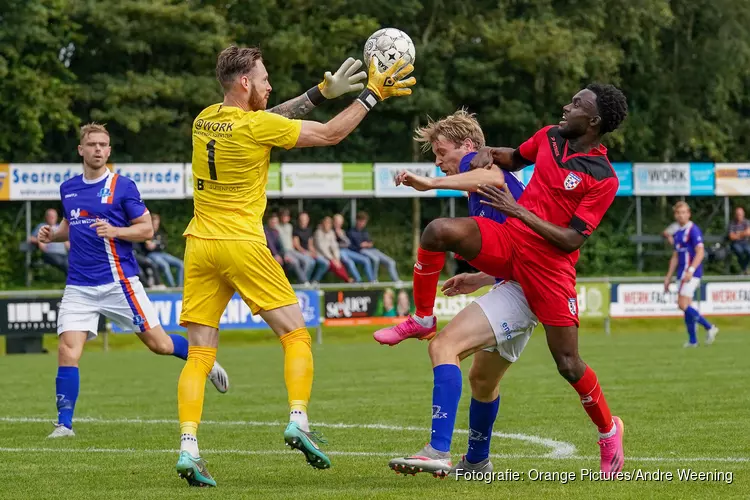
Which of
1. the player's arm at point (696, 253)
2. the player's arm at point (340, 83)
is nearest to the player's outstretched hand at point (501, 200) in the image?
the player's arm at point (340, 83)

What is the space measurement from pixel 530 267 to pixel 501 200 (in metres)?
0.41

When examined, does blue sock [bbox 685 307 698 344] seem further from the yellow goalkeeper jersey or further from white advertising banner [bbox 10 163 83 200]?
white advertising banner [bbox 10 163 83 200]

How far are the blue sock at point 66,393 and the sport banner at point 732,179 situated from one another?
97.7 ft

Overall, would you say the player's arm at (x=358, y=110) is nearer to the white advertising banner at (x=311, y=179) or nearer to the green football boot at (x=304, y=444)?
the green football boot at (x=304, y=444)

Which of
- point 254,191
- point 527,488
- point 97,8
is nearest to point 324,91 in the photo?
point 254,191

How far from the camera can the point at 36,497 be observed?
6.66m

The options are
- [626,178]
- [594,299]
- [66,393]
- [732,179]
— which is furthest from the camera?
[732,179]

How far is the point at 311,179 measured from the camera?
3281 centimetres

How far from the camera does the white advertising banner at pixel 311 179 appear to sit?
107 feet

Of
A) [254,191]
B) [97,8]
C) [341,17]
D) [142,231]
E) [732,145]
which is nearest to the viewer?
[254,191]

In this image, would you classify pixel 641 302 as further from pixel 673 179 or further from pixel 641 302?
pixel 673 179

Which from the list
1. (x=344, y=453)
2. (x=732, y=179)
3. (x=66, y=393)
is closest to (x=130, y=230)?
(x=66, y=393)

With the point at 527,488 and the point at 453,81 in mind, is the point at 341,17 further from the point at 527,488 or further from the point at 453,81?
the point at 527,488

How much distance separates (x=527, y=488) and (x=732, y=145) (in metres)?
37.2
